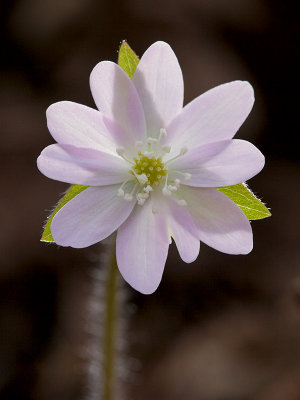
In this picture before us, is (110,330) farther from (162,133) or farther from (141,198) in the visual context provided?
(162,133)

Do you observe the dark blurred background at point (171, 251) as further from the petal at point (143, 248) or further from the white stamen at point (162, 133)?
the white stamen at point (162, 133)

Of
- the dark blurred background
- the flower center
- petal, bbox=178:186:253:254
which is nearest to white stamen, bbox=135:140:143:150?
the flower center

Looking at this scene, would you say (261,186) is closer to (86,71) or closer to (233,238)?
(86,71)

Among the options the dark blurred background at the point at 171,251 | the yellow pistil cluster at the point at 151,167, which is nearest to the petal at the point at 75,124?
the yellow pistil cluster at the point at 151,167

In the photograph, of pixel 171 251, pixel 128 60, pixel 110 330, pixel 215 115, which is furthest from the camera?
pixel 171 251

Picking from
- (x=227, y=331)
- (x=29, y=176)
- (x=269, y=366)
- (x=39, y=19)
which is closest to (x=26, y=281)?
(x=29, y=176)

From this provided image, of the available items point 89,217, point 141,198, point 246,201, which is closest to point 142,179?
point 141,198

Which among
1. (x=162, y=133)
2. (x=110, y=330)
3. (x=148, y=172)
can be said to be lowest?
(x=110, y=330)
